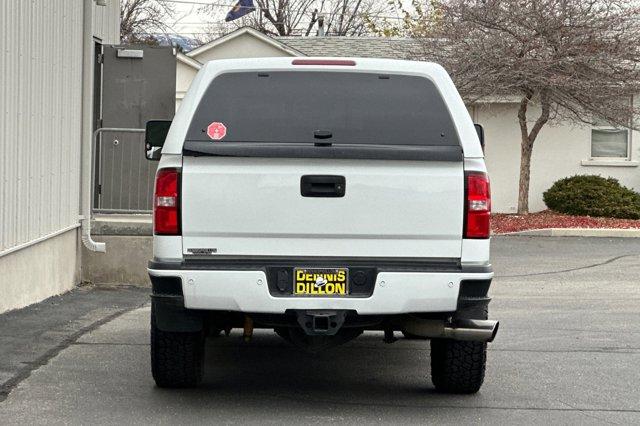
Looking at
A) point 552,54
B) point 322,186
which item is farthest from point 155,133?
point 552,54

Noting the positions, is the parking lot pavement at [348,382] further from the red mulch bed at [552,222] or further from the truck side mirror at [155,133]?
the red mulch bed at [552,222]

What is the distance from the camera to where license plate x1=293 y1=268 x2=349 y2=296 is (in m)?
7.21

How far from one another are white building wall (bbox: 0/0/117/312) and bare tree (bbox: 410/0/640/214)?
1293 centimetres

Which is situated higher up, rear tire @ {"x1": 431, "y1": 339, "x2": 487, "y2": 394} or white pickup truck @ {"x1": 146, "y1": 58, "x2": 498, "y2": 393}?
white pickup truck @ {"x1": 146, "y1": 58, "x2": 498, "y2": 393}

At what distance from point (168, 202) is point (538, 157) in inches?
904

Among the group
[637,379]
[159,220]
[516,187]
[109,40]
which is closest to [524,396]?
[637,379]

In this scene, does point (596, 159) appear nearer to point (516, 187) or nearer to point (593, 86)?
point (516, 187)

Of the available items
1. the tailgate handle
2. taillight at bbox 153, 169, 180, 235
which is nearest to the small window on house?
the tailgate handle

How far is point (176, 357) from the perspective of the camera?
309 inches

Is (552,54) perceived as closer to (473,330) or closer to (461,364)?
(461,364)

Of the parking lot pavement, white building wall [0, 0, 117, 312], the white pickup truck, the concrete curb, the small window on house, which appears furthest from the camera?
the small window on house

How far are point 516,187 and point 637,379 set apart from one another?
2093cm

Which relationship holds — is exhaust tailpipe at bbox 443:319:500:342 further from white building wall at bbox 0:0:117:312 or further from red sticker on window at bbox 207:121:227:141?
white building wall at bbox 0:0:117:312

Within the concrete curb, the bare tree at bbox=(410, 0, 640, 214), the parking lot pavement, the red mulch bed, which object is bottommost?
the parking lot pavement
